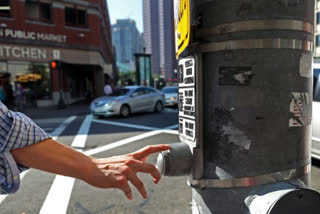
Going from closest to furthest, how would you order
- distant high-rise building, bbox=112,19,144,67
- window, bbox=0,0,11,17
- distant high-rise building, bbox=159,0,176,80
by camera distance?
distant high-rise building, bbox=159,0,176,80, window, bbox=0,0,11,17, distant high-rise building, bbox=112,19,144,67

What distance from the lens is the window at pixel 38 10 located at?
20.7m

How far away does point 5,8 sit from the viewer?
19375 millimetres

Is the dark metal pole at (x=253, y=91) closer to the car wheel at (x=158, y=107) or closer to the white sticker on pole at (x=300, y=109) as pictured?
the white sticker on pole at (x=300, y=109)

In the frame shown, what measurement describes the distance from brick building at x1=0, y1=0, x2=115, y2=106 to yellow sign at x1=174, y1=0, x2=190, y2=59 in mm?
18014

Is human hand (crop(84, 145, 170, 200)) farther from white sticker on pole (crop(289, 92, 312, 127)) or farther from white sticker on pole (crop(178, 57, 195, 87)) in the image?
white sticker on pole (crop(289, 92, 312, 127))

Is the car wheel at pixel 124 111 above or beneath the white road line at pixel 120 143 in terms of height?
above

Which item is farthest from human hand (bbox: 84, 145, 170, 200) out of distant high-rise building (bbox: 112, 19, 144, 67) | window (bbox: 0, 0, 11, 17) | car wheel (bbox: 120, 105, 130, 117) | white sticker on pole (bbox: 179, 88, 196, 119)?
distant high-rise building (bbox: 112, 19, 144, 67)

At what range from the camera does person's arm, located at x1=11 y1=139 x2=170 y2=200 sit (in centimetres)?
104

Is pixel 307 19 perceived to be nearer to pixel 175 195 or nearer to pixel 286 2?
pixel 286 2

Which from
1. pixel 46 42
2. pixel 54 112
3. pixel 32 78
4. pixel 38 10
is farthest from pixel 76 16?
pixel 54 112

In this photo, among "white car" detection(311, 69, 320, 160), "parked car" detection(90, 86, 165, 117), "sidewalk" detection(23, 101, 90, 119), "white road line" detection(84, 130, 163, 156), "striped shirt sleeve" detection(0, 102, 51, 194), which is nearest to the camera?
"striped shirt sleeve" detection(0, 102, 51, 194)

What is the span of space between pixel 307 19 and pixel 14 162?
1433mm

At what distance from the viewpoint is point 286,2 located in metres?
1.18

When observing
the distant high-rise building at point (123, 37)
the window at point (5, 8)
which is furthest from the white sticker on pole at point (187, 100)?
the distant high-rise building at point (123, 37)
